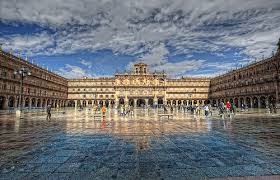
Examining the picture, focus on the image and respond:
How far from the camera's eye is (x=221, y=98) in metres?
69.6

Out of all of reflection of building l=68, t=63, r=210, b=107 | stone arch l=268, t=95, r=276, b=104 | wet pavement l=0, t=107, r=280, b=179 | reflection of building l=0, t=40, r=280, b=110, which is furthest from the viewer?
reflection of building l=68, t=63, r=210, b=107

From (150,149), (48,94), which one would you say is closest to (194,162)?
(150,149)

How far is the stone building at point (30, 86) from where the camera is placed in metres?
39.5

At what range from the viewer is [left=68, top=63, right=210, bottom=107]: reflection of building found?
249 feet

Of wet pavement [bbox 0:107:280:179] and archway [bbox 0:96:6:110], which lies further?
archway [bbox 0:96:6:110]

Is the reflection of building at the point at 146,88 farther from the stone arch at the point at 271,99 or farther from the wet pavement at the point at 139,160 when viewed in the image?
the wet pavement at the point at 139,160

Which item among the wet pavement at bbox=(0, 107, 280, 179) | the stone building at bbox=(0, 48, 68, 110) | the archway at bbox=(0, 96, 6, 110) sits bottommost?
the wet pavement at bbox=(0, 107, 280, 179)

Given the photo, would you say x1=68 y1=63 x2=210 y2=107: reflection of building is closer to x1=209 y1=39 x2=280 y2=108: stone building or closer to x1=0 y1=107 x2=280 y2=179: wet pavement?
x1=209 y1=39 x2=280 y2=108: stone building

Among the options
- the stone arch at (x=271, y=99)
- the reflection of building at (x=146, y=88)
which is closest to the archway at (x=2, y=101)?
the reflection of building at (x=146, y=88)

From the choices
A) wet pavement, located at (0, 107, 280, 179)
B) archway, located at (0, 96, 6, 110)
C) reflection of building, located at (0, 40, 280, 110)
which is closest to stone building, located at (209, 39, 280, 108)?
reflection of building, located at (0, 40, 280, 110)

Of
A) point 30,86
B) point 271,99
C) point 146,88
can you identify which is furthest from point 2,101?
point 271,99

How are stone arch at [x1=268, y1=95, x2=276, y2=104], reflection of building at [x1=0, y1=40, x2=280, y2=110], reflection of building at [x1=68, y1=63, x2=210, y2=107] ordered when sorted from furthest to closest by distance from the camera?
reflection of building at [x1=68, y1=63, x2=210, y2=107]
reflection of building at [x1=0, y1=40, x2=280, y2=110]
stone arch at [x1=268, y1=95, x2=276, y2=104]

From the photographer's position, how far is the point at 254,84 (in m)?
51.8

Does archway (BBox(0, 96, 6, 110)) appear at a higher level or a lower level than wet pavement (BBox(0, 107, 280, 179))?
higher
